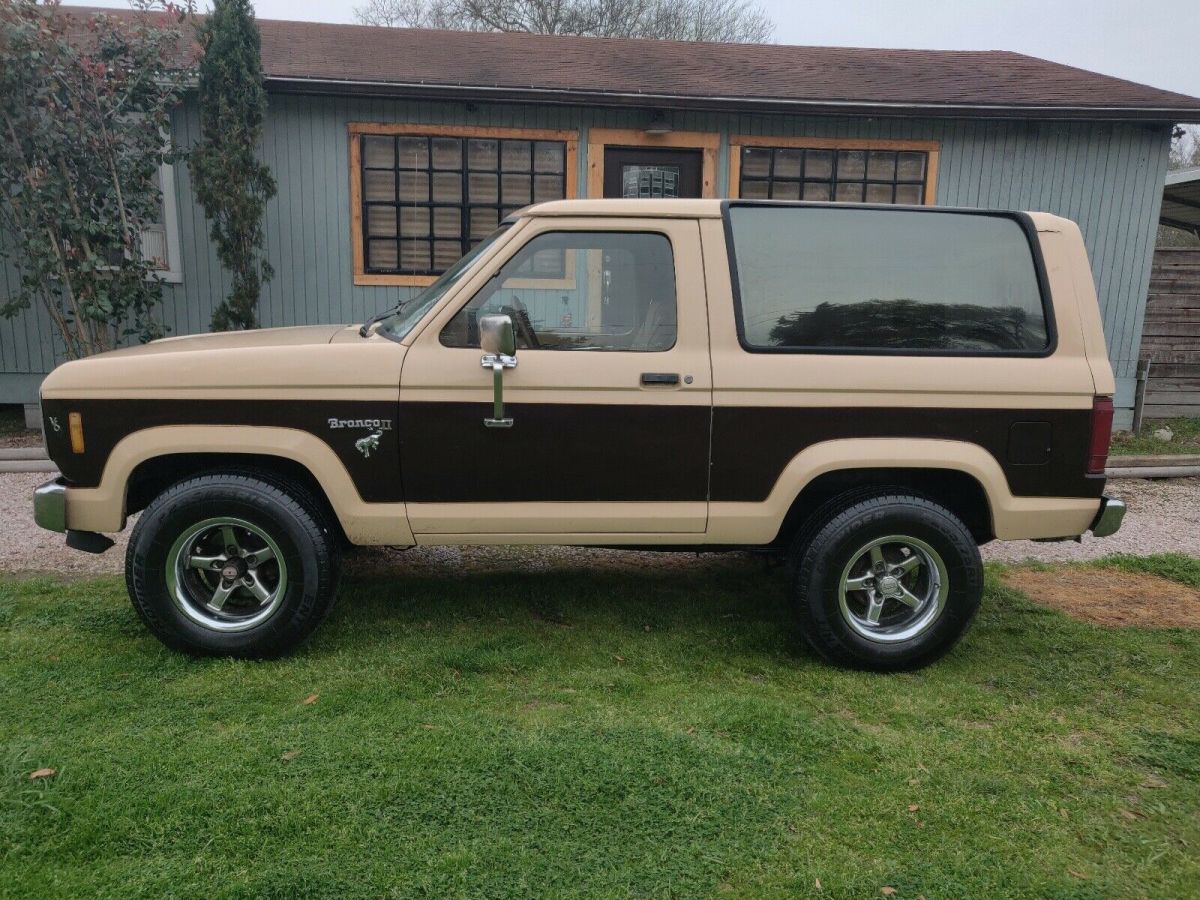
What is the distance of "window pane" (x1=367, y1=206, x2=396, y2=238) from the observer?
942 cm

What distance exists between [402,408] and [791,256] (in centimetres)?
183

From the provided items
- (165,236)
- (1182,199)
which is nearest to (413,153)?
(165,236)

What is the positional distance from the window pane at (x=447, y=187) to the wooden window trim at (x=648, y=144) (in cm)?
143

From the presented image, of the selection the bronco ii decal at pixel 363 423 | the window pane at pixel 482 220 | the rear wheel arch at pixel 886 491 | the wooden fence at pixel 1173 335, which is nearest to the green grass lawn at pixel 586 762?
the rear wheel arch at pixel 886 491

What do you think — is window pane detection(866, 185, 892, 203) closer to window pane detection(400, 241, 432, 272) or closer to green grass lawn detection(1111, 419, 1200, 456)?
green grass lawn detection(1111, 419, 1200, 456)

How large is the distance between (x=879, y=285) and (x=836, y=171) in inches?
258

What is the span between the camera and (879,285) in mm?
3871

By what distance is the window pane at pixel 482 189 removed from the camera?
9484mm

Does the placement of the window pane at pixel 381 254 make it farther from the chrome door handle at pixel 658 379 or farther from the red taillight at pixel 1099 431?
the red taillight at pixel 1099 431

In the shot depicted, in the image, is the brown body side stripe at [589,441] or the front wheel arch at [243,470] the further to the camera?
the front wheel arch at [243,470]

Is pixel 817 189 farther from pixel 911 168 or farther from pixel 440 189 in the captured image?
pixel 440 189

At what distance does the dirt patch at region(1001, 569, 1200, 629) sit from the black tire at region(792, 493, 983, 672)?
4.21 feet

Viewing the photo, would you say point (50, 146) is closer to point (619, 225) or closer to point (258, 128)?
point (258, 128)

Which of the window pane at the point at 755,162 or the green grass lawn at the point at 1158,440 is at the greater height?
the window pane at the point at 755,162
